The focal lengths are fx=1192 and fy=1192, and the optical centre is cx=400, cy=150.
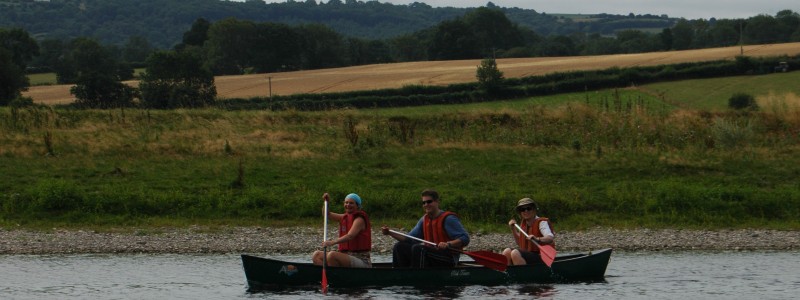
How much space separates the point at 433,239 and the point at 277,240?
328 inches

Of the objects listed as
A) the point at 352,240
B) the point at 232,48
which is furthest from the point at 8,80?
the point at 352,240

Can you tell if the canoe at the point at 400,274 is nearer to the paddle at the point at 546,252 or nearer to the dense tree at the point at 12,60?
the paddle at the point at 546,252

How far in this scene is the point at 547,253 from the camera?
74.0 feet

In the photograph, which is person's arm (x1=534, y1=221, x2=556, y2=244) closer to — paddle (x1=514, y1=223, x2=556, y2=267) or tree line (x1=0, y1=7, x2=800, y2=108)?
paddle (x1=514, y1=223, x2=556, y2=267)

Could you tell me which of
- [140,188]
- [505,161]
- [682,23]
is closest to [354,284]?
[140,188]

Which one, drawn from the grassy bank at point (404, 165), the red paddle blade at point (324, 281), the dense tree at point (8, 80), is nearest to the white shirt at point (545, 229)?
the red paddle blade at point (324, 281)

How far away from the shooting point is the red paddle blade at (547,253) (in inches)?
885

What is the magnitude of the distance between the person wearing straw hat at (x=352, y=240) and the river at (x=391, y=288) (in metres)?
0.56

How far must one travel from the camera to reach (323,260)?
22.7m

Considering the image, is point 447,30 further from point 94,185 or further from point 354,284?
point 354,284

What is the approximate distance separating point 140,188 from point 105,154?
537cm

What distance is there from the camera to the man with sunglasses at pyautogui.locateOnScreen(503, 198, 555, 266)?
2236 cm

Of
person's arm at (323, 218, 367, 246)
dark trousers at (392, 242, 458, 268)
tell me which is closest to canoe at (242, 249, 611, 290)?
dark trousers at (392, 242, 458, 268)

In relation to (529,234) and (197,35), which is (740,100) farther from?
(197,35)
